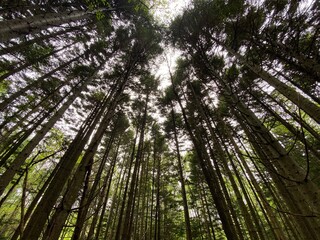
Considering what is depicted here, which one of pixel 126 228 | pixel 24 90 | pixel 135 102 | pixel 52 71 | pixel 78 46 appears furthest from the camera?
pixel 135 102

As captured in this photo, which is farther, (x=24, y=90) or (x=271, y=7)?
(x=24, y=90)

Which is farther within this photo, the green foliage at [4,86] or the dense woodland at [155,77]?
the green foliage at [4,86]

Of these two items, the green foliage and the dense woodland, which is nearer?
the dense woodland

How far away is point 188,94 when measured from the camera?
1016cm

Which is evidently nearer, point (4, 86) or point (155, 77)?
point (4, 86)

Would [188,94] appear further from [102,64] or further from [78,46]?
[78,46]

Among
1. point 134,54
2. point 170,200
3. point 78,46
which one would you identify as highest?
point 78,46

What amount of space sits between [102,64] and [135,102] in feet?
9.27

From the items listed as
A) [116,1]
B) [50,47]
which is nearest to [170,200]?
[50,47]

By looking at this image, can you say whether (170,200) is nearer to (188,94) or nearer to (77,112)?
(188,94)

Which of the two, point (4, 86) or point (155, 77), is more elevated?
point (155, 77)

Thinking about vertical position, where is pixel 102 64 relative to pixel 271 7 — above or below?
above

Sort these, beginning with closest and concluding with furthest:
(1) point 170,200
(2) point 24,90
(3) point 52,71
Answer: (2) point 24,90 < (3) point 52,71 < (1) point 170,200

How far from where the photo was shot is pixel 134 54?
6.45 m
